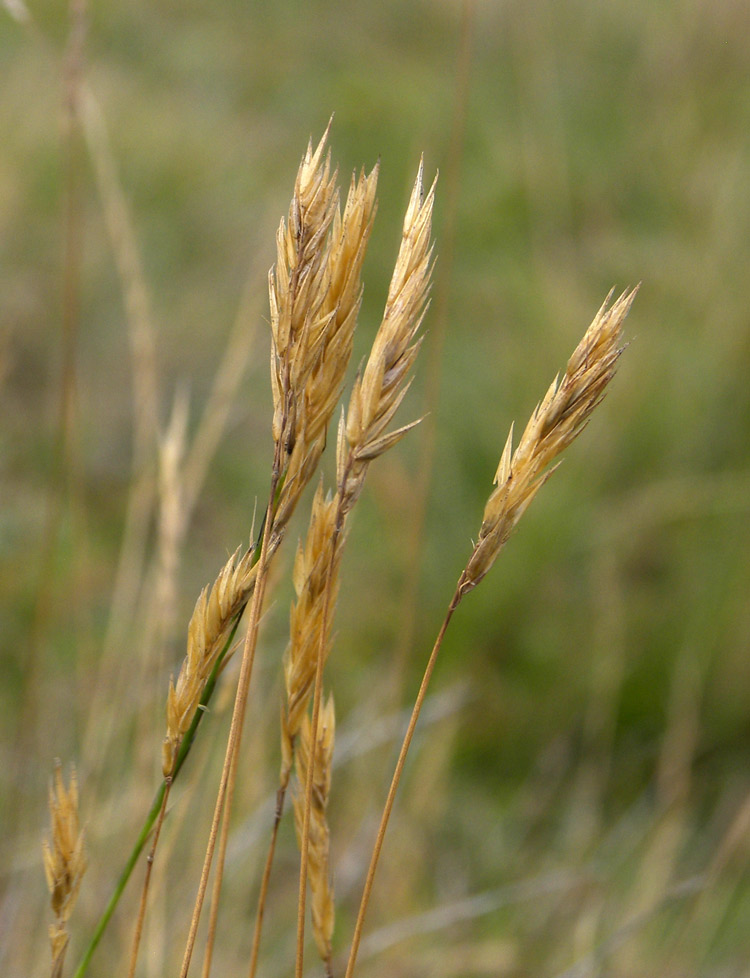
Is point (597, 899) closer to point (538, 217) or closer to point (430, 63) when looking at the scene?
point (538, 217)

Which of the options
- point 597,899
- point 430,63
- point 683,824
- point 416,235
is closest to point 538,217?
point 430,63

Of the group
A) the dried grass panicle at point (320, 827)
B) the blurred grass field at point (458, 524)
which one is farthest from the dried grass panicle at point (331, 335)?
the blurred grass field at point (458, 524)

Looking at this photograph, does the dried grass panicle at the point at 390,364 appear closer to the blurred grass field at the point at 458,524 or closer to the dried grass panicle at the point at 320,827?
the dried grass panicle at the point at 320,827

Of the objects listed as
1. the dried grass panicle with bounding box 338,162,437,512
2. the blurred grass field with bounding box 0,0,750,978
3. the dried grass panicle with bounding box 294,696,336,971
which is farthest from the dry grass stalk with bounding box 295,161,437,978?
the blurred grass field with bounding box 0,0,750,978

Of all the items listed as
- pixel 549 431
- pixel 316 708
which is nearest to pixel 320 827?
pixel 316 708

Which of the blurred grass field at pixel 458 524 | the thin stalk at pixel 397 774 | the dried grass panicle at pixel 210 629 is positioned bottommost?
the thin stalk at pixel 397 774

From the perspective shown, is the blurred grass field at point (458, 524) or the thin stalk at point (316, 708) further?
the blurred grass field at point (458, 524)

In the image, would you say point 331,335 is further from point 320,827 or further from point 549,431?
point 320,827
